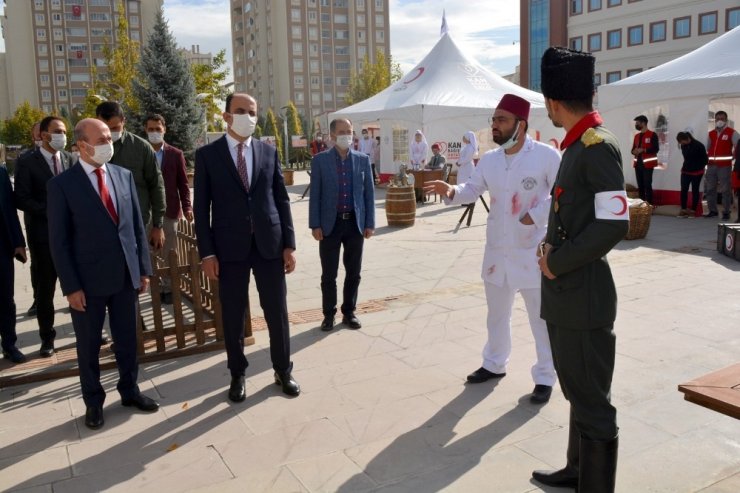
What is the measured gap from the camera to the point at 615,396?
449 centimetres

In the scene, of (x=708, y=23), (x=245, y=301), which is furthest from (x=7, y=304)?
(x=708, y=23)

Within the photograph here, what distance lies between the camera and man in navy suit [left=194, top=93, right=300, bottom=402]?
4.56 m

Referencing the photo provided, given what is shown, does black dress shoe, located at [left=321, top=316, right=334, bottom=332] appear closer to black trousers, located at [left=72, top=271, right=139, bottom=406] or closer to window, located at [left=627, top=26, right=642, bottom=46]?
black trousers, located at [left=72, top=271, right=139, bottom=406]

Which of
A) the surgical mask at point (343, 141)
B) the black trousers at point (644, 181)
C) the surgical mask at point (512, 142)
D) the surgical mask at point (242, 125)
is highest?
the surgical mask at point (242, 125)

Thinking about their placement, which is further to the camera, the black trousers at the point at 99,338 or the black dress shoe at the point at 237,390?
the black dress shoe at the point at 237,390

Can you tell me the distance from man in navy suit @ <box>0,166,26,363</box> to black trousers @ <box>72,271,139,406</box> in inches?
60.8

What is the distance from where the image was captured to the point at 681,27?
52.7 m

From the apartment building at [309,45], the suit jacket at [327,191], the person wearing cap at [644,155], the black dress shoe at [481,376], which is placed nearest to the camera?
the black dress shoe at [481,376]

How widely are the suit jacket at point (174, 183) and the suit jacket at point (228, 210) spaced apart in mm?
2853

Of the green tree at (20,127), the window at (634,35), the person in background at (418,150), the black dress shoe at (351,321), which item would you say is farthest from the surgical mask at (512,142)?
the green tree at (20,127)

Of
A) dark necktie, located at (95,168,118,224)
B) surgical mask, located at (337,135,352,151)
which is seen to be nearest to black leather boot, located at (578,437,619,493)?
dark necktie, located at (95,168,118,224)

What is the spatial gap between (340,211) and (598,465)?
3888 millimetres

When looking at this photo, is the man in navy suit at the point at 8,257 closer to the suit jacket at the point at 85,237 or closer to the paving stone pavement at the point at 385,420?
the paving stone pavement at the point at 385,420

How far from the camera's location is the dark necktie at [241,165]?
461 centimetres
